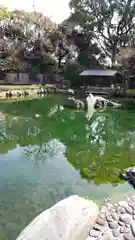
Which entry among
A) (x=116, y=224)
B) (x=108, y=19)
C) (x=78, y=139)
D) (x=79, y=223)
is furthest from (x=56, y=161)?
(x=108, y=19)

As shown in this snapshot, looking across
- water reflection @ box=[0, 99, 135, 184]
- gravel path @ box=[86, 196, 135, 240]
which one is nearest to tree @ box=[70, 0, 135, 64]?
water reflection @ box=[0, 99, 135, 184]

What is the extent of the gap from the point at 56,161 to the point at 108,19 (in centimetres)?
2386

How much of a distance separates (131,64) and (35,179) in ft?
54.8

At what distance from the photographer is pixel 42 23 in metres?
26.6

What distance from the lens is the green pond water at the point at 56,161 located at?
498 cm

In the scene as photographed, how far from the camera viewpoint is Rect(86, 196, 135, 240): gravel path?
11.1 feet

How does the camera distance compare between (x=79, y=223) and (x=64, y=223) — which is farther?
(x=79, y=223)

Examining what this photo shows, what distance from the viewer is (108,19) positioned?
90.1 ft

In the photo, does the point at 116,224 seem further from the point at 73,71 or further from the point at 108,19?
the point at 108,19

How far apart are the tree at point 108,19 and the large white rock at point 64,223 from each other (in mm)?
26171

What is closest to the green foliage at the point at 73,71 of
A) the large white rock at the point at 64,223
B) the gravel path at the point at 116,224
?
the gravel path at the point at 116,224

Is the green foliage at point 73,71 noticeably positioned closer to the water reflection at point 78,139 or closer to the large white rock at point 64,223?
the water reflection at point 78,139

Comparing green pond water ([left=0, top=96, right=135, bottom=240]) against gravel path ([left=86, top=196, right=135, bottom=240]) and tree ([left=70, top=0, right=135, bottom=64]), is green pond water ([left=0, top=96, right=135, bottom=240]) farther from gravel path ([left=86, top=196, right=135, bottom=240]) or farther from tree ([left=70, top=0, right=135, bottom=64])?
tree ([left=70, top=0, right=135, bottom=64])

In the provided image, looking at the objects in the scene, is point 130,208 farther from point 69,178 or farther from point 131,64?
point 131,64
